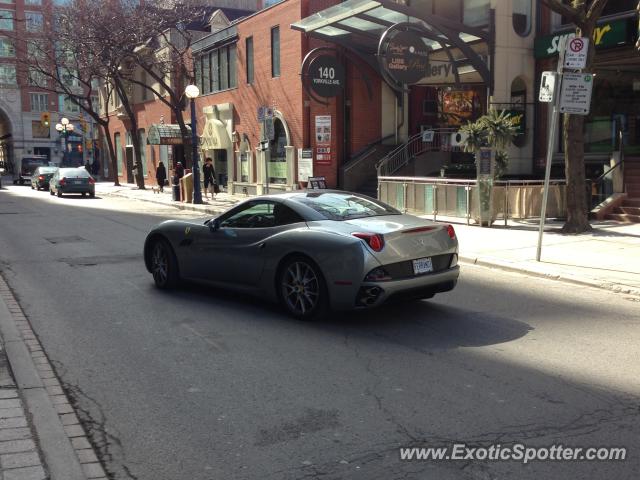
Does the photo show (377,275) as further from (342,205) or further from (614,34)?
(614,34)

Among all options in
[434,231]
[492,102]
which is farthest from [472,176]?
[434,231]

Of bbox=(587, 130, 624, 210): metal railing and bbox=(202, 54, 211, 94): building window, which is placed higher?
bbox=(202, 54, 211, 94): building window

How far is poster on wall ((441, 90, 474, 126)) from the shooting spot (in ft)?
78.5

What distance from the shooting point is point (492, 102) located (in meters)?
19.3

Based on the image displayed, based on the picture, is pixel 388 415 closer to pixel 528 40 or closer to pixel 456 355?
pixel 456 355

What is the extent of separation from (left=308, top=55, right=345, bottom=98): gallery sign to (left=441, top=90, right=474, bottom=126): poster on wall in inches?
172

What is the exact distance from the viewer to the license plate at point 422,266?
6.80 m

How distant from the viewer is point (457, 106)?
24.4m

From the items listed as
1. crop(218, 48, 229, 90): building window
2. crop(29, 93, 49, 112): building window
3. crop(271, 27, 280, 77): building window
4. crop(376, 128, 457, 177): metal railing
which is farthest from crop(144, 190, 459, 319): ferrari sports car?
crop(29, 93, 49, 112): building window

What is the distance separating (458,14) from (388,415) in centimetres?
2022

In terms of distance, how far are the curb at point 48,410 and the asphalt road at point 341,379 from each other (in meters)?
0.14

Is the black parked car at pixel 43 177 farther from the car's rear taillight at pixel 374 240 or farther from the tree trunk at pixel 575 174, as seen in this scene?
the car's rear taillight at pixel 374 240

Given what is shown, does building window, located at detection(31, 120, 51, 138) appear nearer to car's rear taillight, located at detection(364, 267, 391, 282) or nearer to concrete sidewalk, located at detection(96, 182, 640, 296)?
concrete sidewalk, located at detection(96, 182, 640, 296)

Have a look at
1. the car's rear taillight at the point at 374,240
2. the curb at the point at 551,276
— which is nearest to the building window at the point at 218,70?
the curb at the point at 551,276
